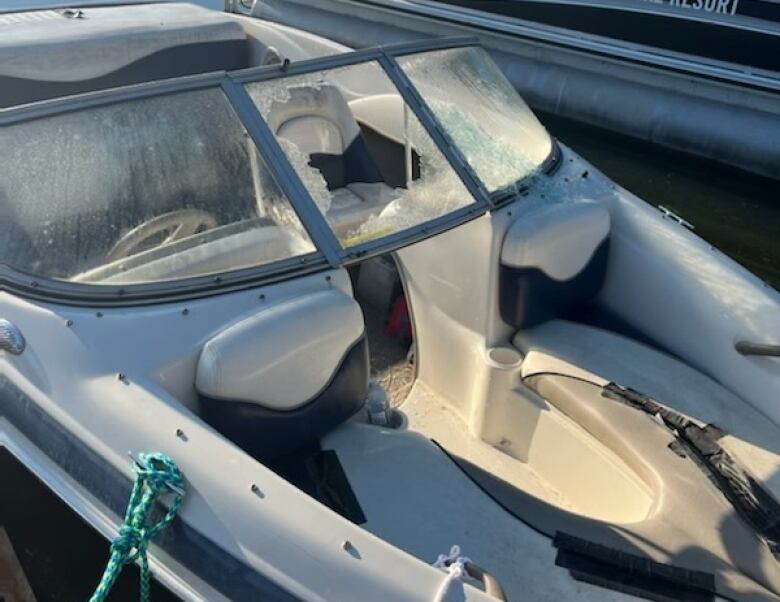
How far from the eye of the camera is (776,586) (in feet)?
6.22

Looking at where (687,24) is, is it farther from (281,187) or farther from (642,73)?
(281,187)

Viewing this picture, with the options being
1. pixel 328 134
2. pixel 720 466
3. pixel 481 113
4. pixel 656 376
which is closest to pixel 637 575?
pixel 720 466

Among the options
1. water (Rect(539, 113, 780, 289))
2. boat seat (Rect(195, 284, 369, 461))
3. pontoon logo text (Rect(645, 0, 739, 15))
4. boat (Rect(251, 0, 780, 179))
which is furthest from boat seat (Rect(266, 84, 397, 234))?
pontoon logo text (Rect(645, 0, 739, 15))

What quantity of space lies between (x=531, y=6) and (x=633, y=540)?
7364mm

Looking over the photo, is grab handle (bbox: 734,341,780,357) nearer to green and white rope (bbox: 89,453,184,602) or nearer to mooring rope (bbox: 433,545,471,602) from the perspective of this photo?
mooring rope (bbox: 433,545,471,602)

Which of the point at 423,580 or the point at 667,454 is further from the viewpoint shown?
the point at 667,454

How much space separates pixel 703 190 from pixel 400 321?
468cm

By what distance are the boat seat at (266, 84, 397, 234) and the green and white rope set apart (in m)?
1.25

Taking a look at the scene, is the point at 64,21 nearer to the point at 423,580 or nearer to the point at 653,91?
the point at 423,580

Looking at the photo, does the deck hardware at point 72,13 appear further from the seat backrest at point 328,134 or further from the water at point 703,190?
the water at point 703,190

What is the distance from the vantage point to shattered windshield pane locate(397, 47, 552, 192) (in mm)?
2781

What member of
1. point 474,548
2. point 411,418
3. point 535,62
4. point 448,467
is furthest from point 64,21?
point 535,62

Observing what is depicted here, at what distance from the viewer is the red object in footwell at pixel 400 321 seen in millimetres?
3451

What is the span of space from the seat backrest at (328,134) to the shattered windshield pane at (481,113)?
41cm
